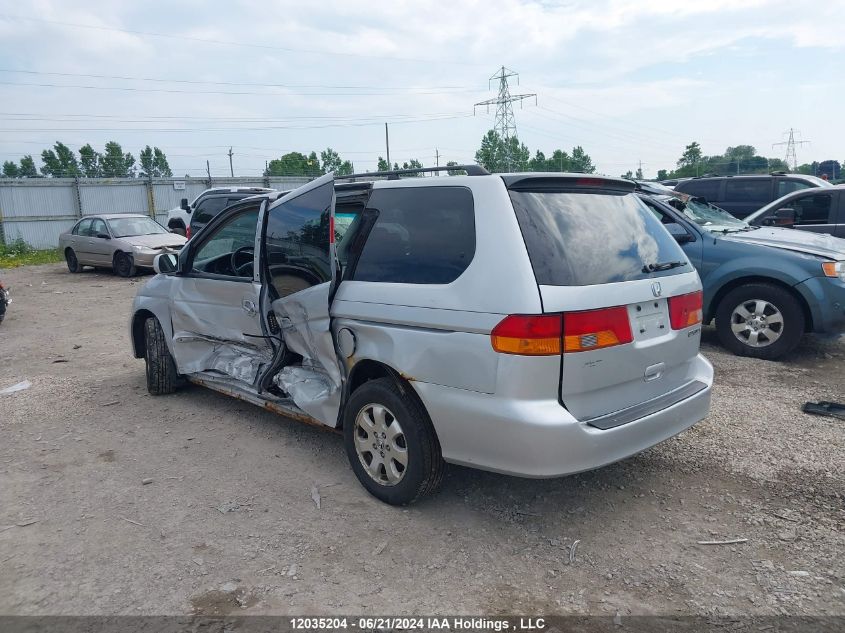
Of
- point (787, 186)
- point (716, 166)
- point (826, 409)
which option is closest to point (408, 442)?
point (826, 409)

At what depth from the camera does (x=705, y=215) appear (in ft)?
25.6

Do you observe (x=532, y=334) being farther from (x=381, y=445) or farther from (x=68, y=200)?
(x=68, y=200)

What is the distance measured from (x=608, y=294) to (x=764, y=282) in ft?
13.7

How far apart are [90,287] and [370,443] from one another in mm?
12701

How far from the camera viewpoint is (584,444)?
299 cm

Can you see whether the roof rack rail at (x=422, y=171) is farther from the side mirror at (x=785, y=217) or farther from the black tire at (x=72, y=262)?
the black tire at (x=72, y=262)

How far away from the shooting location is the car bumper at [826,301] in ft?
19.8

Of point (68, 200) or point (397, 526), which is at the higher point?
point (68, 200)

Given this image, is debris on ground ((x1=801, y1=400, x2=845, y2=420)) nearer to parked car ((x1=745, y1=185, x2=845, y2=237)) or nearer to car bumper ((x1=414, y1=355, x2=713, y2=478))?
car bumper ((x1=414, y1=355, x2=713, y2=478))

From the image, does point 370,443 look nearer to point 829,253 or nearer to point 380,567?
point 380,567

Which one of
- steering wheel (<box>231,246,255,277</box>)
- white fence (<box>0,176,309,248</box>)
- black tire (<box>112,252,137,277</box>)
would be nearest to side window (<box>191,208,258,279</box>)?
steering wheel (<box>231,246,255,277</box>)

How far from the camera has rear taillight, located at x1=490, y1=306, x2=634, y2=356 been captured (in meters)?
2.92

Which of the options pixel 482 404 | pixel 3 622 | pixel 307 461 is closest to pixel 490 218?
pixel 482 404

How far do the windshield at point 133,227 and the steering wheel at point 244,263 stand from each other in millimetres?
12395
